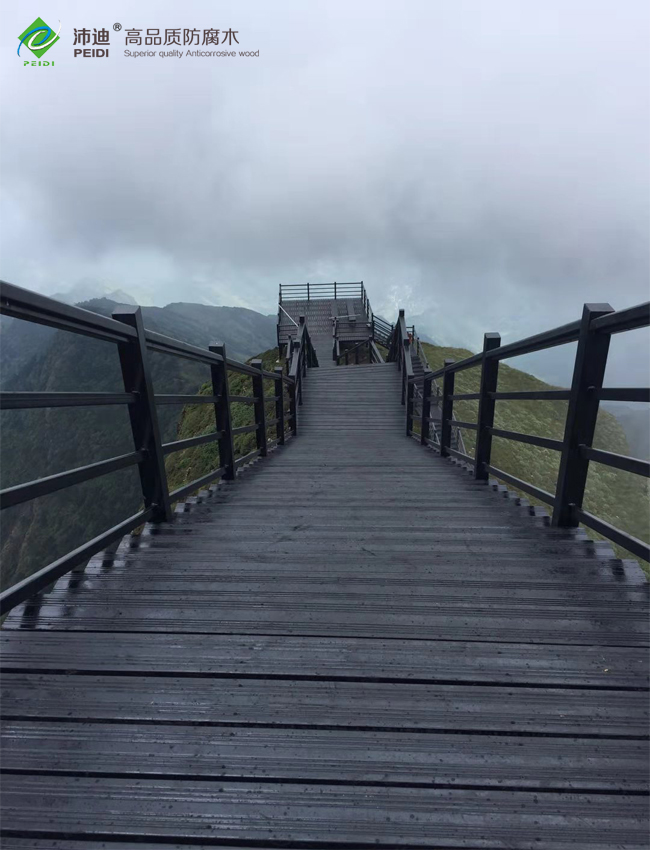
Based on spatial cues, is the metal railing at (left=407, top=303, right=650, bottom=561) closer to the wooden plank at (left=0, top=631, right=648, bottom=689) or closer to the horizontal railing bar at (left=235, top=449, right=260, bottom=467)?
the wooden plank at (left=0, top=631, right=648, bottom=689)

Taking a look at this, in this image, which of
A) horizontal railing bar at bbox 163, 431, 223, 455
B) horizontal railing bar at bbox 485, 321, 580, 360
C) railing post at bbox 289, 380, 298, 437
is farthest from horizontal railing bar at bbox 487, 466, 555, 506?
railing post at bbox 289, 380, 298, 437

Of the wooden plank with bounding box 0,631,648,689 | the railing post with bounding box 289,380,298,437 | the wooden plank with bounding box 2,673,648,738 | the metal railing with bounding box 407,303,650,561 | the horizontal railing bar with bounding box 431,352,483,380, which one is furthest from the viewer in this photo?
the railing post with bounding box 289,380,298,437

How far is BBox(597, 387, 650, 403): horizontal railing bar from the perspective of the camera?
5.56 ft

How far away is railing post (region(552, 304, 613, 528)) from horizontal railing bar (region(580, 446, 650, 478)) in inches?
2.1

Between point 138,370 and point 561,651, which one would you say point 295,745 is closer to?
point 561,651

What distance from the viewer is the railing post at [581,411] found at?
2168 mm

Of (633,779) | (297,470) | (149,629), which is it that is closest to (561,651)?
(633,779)

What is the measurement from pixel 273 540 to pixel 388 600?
2.87 ft

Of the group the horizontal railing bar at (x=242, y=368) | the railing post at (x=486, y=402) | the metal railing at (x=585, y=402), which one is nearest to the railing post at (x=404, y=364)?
the horizontal railing bar at (x=242, y=368)

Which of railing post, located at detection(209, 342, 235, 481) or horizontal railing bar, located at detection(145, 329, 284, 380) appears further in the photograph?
railing post, located at detection(209, 342, 235, 481)

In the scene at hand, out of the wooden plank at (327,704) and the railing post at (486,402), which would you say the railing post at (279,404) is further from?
the wooden plank at (327,704)

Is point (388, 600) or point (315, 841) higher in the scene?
point (388, 600)

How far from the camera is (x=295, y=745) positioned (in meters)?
1.21

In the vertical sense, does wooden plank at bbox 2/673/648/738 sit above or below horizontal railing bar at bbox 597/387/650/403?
below
